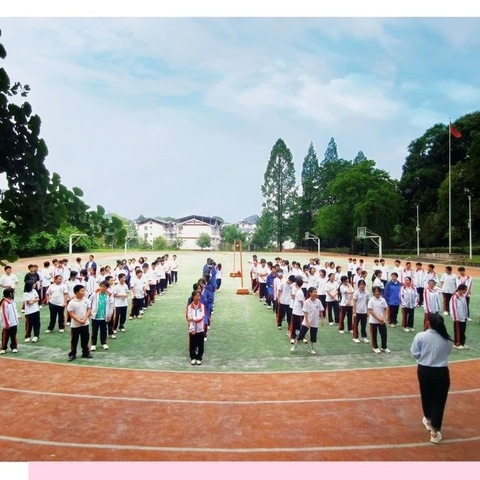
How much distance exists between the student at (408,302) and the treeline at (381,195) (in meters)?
34.8

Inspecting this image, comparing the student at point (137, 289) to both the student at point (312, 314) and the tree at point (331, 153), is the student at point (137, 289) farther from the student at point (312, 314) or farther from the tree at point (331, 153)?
the tree at point (331, 153)

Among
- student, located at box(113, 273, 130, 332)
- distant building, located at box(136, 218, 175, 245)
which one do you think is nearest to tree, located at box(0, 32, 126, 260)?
student, located at box(113, 273, 130, 332)

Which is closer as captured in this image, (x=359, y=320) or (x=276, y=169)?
(x=359, y=320)

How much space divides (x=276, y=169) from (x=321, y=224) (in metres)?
15.1

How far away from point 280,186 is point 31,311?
190 feet

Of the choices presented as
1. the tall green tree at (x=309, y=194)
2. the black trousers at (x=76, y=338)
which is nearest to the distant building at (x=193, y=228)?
the tall green tree at (x=309, y=194)

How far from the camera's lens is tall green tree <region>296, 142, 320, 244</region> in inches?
2630

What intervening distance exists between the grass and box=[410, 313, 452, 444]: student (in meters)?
3.40

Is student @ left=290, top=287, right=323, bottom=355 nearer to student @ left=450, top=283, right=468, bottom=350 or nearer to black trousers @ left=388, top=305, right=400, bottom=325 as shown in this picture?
student @ left=450, top=283, right=468, bottom=350

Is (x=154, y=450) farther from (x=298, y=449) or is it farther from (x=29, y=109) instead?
(x=29, y=109)

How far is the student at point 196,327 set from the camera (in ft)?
30.6

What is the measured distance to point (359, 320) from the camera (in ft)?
37.5

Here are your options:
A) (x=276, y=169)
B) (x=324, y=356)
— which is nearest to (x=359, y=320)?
(x=324, y=356)

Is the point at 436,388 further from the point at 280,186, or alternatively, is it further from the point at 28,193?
the point at 280,186
